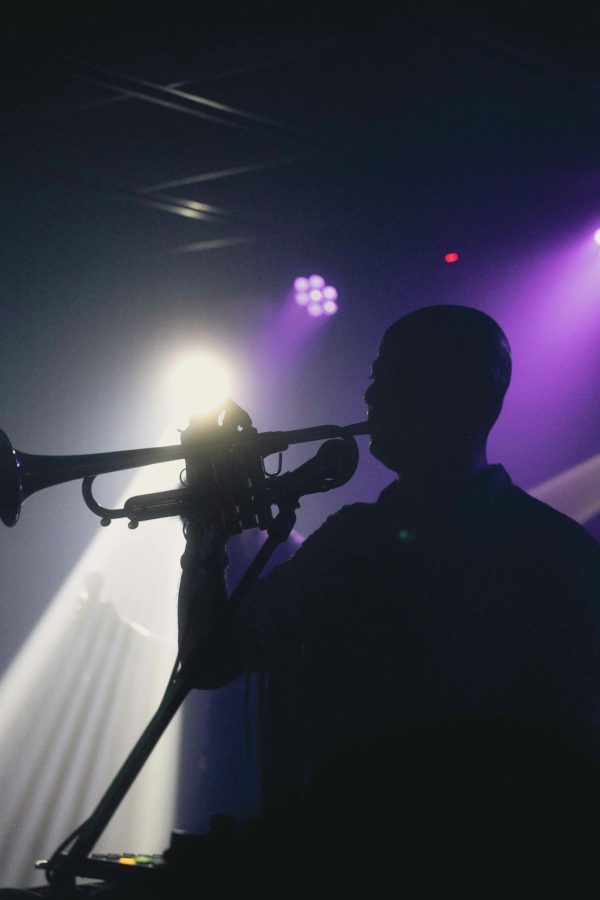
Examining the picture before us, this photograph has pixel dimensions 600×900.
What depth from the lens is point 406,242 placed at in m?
5.61

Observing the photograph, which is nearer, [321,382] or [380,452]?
[380,452]

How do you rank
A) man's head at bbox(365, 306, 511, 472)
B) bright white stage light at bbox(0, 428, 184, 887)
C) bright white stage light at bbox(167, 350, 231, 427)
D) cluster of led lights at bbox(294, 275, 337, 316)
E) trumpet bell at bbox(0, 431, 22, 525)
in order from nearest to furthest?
1. trumpet bell at bbox(0, 431, 22, 525)
2. man's head at bbox(365, 306, 511, 472)
3. bright white stage light at bbox(0, 428, 184, 887)
4. cluster of led lights at bbox(294, 275, 337, 316)
5. bright white stage light at bbox(167, 350, 231, 427)

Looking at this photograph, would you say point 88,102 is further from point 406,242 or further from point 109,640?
point 109,640

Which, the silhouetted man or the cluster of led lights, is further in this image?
the cluster of led lights

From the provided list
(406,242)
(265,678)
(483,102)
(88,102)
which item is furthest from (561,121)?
(265,678)

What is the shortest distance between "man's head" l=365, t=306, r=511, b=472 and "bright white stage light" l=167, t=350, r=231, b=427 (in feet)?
11.6

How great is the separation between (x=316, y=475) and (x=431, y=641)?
2.06ft

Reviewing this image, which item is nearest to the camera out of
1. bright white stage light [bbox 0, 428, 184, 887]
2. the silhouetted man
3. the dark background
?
the silhouetted man

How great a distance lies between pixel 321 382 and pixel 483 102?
227 centimetres

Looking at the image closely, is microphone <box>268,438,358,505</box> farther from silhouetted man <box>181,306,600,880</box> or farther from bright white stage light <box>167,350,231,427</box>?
bright white stage light <box>167,350,231,427</box>

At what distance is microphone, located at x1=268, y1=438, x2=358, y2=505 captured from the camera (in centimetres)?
186

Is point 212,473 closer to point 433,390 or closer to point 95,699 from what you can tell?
point 433,390

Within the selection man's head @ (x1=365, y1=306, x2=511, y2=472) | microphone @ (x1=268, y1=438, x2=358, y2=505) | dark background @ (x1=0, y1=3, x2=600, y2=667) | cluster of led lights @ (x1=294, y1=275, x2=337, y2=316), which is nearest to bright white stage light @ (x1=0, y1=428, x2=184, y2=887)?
dark background @ (x1=0, y1=3, x2=600, y2=667)

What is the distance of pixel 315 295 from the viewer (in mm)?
5750
